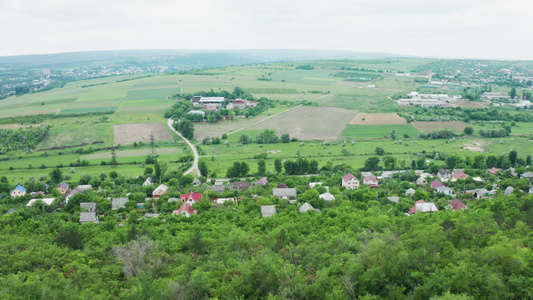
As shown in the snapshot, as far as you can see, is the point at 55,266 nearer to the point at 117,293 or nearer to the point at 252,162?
the point at 117,293

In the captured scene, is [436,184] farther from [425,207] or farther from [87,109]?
[87,109]

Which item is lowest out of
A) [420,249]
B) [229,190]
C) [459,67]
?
[229,190]

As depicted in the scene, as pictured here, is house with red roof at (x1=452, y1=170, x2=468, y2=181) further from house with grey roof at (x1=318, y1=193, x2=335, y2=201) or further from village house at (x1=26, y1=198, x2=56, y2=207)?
village house at (x1=26, y1=198, x2=56, y2=207)

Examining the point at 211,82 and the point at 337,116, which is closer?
the point at 337,116

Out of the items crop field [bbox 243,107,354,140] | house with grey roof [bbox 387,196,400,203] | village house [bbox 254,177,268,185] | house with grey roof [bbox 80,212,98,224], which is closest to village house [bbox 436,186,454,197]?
house with grey roof [bbox 387,196,400,203]

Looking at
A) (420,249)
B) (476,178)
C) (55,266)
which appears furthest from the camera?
(476,178)

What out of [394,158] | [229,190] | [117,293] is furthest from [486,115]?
[117,293]
